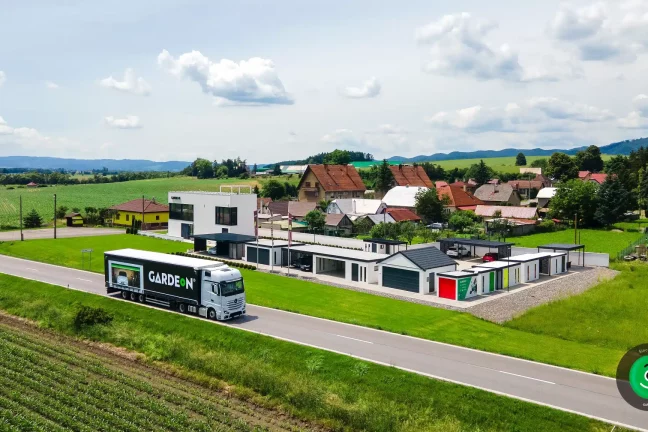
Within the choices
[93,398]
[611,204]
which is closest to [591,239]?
[611,204]

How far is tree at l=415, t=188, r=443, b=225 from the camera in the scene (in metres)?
85.1

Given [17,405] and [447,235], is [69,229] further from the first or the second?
[17,405]

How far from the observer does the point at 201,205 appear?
65750 millimetres

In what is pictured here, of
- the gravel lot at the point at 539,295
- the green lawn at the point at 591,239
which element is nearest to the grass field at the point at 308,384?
the gravel lot at the point at 539,295

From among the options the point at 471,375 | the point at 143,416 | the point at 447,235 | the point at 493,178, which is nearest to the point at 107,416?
the point at 143,416

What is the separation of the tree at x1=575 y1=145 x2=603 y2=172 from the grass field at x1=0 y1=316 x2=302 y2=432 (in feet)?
495

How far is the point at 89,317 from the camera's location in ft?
109

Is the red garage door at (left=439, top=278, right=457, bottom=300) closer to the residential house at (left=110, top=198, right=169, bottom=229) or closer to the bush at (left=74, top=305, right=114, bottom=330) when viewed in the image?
the bush at (left=74, top=305, right=114, bottom=330)

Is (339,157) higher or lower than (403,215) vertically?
higher

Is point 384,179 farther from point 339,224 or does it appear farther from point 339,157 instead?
point 339,157

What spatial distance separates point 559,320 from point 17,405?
2879 cm

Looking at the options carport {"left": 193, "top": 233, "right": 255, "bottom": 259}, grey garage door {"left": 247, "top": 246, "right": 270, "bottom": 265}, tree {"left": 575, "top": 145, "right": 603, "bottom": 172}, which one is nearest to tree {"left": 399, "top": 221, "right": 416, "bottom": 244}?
carport {"left": 193, "top": 233, "right": 255, "bottom": 259}

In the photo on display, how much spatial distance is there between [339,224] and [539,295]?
37688 mm

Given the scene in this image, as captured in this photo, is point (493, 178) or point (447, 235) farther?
point (493, 178)
